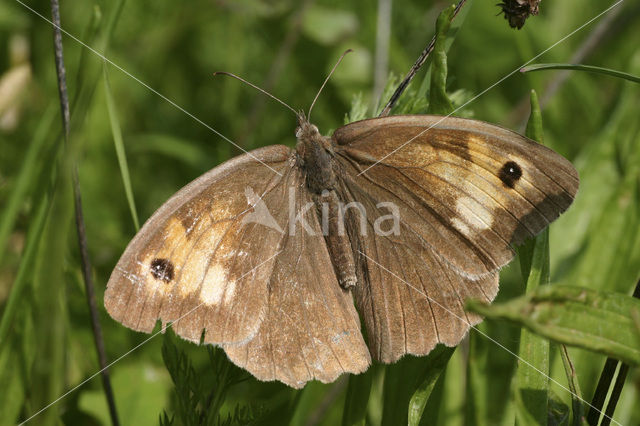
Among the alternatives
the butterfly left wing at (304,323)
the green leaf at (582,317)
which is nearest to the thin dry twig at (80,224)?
the butterfly left wing at (304,323)

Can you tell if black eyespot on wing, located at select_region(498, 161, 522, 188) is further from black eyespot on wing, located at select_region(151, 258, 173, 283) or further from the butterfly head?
black eyespot on wing, located at select_region(151, 258, 173, 283)

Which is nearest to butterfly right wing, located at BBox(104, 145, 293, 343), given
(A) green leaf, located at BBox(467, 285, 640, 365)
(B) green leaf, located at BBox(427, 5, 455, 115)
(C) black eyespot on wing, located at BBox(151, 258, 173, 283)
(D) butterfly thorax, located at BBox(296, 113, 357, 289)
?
(C) black eyespot on wing, located at BBox(151, 258, 173, 283)

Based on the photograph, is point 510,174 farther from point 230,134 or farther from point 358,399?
point 230,134

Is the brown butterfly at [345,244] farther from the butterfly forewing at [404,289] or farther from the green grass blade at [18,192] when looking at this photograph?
the green grass blade at [18,192]

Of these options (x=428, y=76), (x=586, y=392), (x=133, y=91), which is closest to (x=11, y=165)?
(x=133, y=91)

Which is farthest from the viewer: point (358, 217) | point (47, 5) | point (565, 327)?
point (47, 5)

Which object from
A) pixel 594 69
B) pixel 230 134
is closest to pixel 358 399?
pixel 594 69

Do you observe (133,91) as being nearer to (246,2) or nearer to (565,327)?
(246,2)
